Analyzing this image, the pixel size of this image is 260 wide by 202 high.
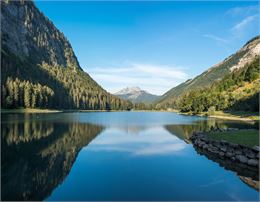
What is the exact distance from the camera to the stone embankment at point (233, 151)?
100 ft

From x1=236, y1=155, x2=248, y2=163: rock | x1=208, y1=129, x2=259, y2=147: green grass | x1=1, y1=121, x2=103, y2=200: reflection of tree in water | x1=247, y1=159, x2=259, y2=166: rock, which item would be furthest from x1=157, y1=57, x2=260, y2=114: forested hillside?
x1=1, y1=121, x2=103, y2=200: reflection of tree in water

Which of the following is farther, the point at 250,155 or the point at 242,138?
the point at 242,138

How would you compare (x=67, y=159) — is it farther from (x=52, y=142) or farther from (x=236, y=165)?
(x=236, y=165)

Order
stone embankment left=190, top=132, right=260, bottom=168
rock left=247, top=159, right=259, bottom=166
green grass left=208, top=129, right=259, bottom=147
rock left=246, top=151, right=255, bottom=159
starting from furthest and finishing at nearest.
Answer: green grass left=208, top=129, right=259, bottom=147 → rock left=246, top=151, right=255, bottom=159 → stone embankment left=190, top=132, right=260, bottom=168 → rock left=247, top=159, right=259, bottom=166

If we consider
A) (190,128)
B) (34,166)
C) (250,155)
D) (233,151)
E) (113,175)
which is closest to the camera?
(113,175)

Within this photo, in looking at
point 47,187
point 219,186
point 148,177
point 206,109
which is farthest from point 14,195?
point 206,109

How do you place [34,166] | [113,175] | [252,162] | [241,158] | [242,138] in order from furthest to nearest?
1. [242,138]
2. [241,158]
3. [252,162]
4. [34,166]
5. [113,175]

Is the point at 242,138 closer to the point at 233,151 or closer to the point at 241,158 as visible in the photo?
the point at 233,151

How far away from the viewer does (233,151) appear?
34281 millimetres

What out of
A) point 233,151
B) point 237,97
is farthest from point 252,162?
point 237,97

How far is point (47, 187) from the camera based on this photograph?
22.3m

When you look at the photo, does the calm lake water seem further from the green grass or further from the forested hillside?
the forested hillside

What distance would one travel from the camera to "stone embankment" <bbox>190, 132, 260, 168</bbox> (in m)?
30.6

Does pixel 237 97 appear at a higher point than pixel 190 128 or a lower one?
higher
